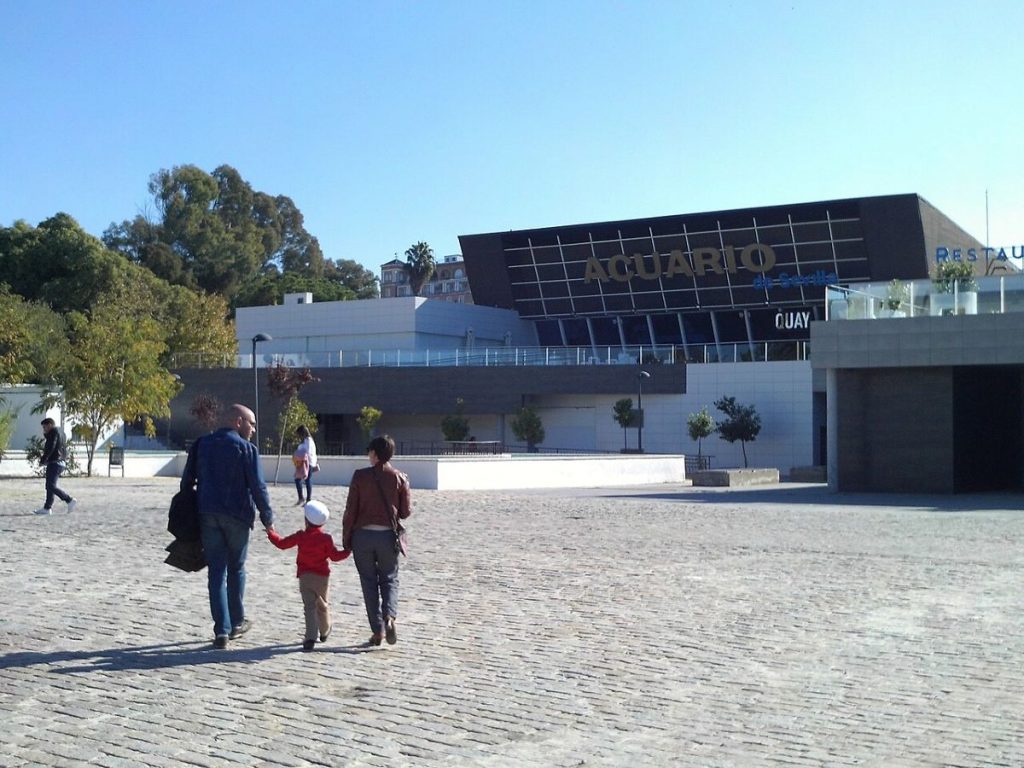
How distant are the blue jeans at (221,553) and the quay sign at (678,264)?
192 feet

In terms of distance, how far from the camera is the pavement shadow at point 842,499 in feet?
89.9

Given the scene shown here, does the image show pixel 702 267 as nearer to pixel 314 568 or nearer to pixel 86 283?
pixel 86 283

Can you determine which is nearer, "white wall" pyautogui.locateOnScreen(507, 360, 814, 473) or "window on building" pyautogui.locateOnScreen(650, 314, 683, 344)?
"white wall" pyautogui.locateOnScreen(507, 360, 814, 473)

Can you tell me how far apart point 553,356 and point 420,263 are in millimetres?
66419

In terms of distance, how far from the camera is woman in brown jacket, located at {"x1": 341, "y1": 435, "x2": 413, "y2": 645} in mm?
8828

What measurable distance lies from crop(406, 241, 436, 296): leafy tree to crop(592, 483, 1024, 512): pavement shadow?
93.9m

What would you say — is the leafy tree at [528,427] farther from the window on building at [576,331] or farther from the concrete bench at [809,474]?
the concrete bench at [809,474]

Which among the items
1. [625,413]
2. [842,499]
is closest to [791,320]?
[625,413]

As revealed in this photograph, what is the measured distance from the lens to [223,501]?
8.66 metres

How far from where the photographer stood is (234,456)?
8.77 m

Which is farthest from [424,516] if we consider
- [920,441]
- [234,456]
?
[920,441]

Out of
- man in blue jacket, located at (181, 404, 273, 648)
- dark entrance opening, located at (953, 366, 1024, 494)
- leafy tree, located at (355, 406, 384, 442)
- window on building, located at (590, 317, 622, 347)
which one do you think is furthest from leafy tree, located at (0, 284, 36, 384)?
man in blue jacket, located at (181, 404, 273, 648)

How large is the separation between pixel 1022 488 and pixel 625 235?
3538 cm

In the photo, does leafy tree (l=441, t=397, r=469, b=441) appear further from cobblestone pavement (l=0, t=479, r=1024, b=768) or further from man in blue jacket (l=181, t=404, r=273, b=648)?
man in blue jacket (l=181, t=404, r=273, b=648)
